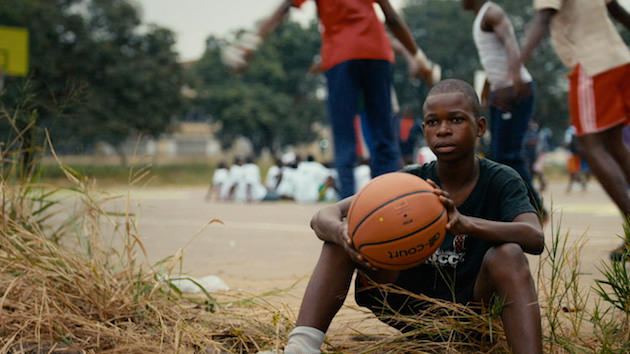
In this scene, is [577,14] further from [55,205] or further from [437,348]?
[55,205]

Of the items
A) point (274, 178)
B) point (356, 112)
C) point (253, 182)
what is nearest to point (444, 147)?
point (356, 112)

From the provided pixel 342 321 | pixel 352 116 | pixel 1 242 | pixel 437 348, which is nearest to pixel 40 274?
pixel 1 242

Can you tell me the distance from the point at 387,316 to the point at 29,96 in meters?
2.28

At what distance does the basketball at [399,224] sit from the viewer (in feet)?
6.81

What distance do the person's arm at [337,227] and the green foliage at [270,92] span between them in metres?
43.3

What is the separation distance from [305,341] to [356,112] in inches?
107

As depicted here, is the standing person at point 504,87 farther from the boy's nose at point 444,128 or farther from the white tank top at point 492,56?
the boy's nose at point 444,128

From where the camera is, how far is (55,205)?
367cm

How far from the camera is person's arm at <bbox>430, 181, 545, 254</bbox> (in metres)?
2.08

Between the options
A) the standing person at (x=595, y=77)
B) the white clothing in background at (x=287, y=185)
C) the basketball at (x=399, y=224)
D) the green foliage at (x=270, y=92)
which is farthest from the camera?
the green foliage at (x=270, y=92)

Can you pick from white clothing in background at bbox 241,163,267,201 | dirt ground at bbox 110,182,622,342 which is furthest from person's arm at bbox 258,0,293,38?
white clothing in background at bbox 241,163,267,201

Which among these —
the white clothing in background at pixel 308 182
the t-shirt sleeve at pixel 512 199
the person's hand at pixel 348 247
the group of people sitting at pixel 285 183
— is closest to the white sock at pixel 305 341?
the person's hand at pixel 348 247

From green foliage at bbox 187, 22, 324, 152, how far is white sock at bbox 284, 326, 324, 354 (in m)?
43.6

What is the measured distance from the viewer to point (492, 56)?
514cm
